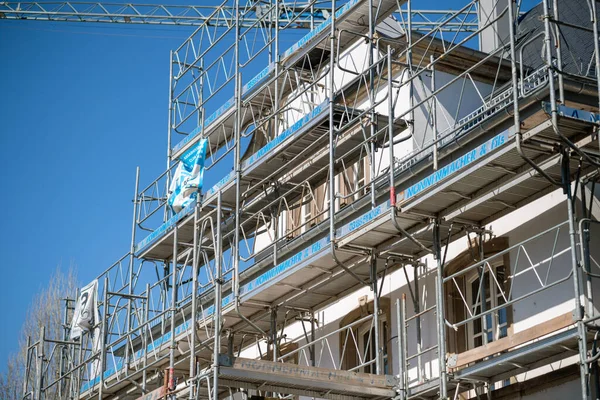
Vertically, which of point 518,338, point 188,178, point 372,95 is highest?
point 188,178

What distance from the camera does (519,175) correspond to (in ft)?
58.6

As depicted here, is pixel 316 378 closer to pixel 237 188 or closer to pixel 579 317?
pixel 579 317

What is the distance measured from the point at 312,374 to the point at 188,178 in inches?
317

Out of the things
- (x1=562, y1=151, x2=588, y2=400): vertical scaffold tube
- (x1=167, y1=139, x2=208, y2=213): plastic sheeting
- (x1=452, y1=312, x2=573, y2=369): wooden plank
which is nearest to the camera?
(x1=562, y1=151, x2=588, y2=400): vertical scaffold tube

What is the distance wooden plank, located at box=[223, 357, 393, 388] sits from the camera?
62.6 feet

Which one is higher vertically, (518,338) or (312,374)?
(312,374)

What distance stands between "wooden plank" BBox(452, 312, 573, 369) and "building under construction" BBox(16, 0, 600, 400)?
0.03 m

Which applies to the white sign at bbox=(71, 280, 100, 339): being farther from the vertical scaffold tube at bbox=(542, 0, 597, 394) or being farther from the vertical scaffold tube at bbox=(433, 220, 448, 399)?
the vertical scaffold tube at bbox=(542, 0, 597, 394)

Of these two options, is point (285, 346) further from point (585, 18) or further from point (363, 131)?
point (585, 18)

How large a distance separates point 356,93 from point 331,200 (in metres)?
3.25

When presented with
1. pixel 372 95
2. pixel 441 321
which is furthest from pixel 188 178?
pixel 441 321

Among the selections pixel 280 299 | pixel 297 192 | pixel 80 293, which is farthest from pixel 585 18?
pixel 80 293

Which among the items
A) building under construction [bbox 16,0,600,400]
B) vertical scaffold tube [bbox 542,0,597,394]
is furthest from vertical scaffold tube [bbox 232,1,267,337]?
vertical scaffold tube [bbox 542,0,597,394]

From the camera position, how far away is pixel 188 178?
26.1 meters
